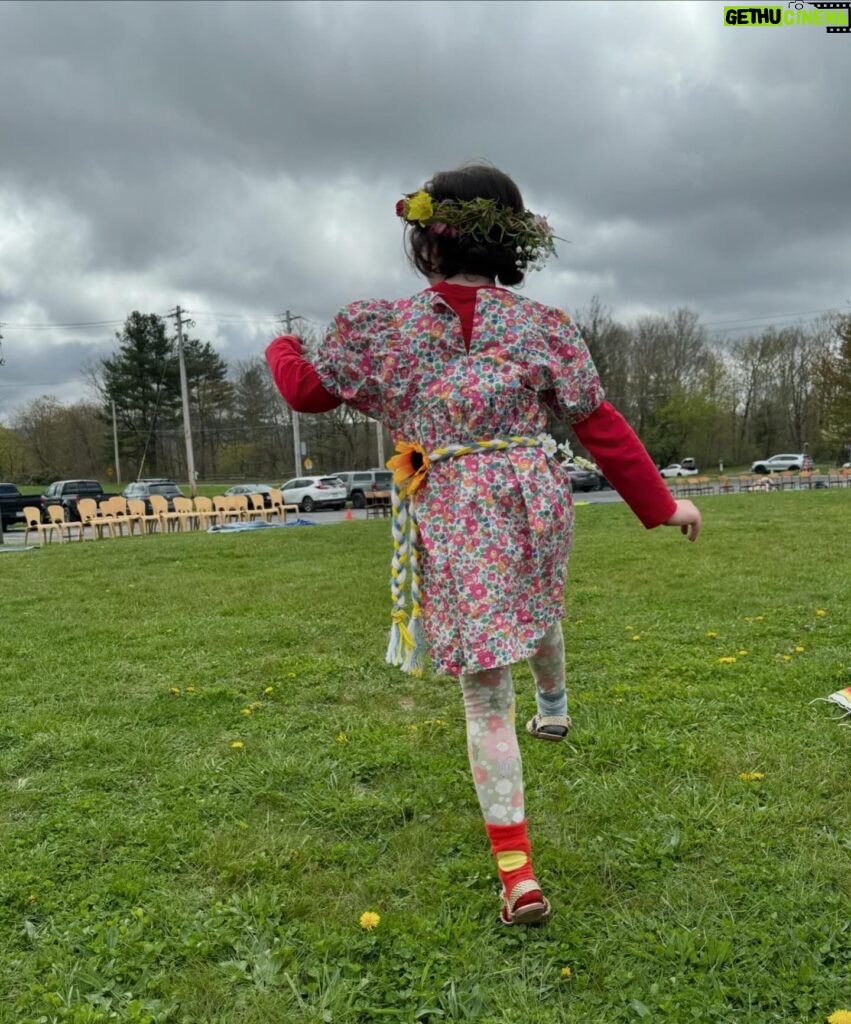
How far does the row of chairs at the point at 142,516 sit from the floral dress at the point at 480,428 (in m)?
15.5

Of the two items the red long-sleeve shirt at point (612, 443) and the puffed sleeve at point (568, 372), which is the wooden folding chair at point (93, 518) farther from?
the puffed sleeve at point (568, 372)

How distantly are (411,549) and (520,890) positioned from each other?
885 mm

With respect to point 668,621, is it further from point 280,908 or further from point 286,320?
point 286,320

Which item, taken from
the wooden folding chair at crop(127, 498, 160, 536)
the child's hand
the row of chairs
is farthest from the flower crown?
the wooden folding chair at crop(127, 498, 160, 536)

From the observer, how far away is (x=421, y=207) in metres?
2.00

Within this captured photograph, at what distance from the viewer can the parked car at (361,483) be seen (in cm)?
3275

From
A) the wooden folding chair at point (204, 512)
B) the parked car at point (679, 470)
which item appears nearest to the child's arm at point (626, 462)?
the wooden folding chair at point (204, 512)

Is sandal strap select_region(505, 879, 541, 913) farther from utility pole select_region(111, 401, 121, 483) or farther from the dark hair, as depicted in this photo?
utility pole select_region(111, 401, 121, 483)

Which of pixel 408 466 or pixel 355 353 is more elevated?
pixel 355 353

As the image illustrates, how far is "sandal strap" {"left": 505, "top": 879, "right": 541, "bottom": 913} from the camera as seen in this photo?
6.30ft

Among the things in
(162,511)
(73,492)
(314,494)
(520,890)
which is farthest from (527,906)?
(73,492)

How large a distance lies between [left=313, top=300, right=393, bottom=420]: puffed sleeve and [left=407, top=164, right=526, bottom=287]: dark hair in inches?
7.6

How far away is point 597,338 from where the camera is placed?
50.6 meters

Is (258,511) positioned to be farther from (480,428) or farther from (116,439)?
(116,439)
